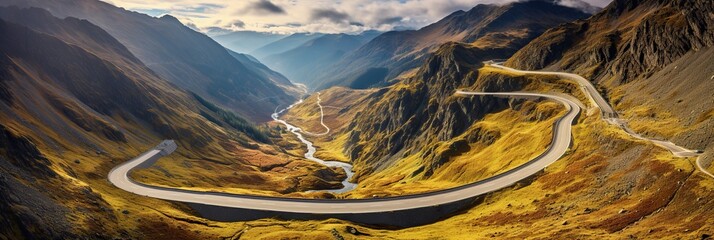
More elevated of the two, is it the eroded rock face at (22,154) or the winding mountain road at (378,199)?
the eroded rock face at (22,154)

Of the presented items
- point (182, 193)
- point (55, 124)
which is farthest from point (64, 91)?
point (182, 193)

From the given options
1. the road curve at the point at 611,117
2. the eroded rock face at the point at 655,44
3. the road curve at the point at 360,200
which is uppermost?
the eroded rock face at the point at 655,44

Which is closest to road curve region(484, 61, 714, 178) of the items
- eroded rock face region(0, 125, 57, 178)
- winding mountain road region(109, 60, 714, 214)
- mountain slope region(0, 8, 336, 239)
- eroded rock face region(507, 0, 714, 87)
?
winding mountain road region(109, 60, 714, 214)

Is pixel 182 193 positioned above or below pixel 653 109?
below

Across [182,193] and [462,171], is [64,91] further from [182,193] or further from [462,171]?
[462,171]

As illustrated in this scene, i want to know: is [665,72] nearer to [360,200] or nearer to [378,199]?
[378,199]

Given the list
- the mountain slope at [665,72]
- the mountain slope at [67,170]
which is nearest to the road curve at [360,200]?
the mountain slope at [67,170]

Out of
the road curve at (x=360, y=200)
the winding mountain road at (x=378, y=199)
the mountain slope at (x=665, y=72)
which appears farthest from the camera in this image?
the road curve at (x=360, y=200)

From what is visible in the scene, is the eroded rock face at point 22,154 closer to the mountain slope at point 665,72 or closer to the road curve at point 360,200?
the road curve at point 360,200
